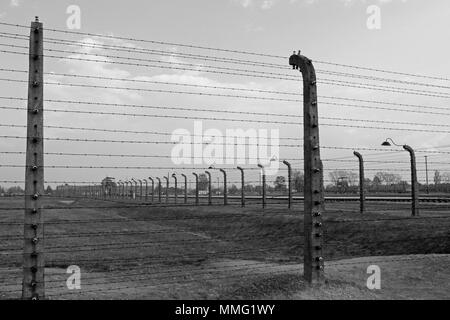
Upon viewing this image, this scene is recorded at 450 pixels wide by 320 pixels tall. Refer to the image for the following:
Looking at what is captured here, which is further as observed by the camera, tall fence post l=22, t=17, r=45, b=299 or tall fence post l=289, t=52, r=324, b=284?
tall fence post l=289, t=52, r=324, b=284

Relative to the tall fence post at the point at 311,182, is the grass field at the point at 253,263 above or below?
below

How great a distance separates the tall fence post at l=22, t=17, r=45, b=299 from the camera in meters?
5.12

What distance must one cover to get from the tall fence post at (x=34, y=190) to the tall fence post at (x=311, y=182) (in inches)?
133

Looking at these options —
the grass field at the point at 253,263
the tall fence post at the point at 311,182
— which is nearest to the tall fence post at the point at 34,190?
the grass field at the point at 253,263

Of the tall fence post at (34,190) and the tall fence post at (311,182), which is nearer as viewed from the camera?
the tall fence post at (34,190)

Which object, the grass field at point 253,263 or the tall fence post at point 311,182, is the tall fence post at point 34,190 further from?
the tall fence post at point 311,182

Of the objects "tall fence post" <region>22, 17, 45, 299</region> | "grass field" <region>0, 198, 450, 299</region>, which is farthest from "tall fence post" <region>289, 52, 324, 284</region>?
"tall fence post" <region>22, 17, 45, 299</region>

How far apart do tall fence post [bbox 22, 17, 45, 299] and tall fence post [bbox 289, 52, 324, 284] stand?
3391mm

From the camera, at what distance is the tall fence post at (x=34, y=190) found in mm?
5117

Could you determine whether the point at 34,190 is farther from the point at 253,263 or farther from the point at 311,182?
the point at 253,263

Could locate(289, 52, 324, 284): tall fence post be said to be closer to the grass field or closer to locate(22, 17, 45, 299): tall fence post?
the grass field

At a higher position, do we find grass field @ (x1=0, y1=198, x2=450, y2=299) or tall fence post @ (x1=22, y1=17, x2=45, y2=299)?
tall fence post @ (x1=22, y1=17, x2=45, y2=299)

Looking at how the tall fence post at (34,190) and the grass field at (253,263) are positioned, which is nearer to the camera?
the tall fence post at (34,190)
